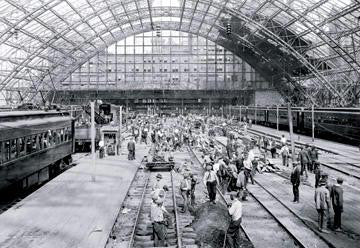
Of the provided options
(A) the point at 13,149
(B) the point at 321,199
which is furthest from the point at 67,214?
(B) the point at 321,199

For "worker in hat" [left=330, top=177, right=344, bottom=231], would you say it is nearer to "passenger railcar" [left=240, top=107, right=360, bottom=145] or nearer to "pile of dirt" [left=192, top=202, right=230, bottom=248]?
"pile of dirt" [left=192, top=202, right=230, bottom=248]

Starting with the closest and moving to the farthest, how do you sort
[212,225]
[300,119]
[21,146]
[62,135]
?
1. [212,225]
2. [21,146]
3. [62,135]
4. [300,119]

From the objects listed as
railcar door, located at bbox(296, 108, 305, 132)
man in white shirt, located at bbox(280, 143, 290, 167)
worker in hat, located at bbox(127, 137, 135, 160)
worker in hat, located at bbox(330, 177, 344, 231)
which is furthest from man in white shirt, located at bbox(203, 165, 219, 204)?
railcar door, located at bbox(296, 108, 305, 132)

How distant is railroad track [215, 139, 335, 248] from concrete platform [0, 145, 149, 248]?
491cm

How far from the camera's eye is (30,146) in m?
16.5

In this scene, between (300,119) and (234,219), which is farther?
(300,119)

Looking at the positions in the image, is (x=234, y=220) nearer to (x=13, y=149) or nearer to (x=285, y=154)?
(x=13, y=149)

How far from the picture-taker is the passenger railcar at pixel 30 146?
1394 cm

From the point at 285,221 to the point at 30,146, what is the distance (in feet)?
33.6

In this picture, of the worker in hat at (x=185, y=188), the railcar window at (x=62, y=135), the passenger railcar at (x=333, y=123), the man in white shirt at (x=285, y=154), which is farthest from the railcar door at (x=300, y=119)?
the worker in hat at (x=185, y=188)

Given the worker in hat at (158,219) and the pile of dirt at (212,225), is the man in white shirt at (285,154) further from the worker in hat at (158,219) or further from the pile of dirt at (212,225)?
the worker in hat at (158,219)

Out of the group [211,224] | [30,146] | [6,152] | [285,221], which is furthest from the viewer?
[30,146]

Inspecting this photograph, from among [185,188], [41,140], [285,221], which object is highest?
[41,140]

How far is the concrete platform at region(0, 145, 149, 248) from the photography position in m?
10.6
